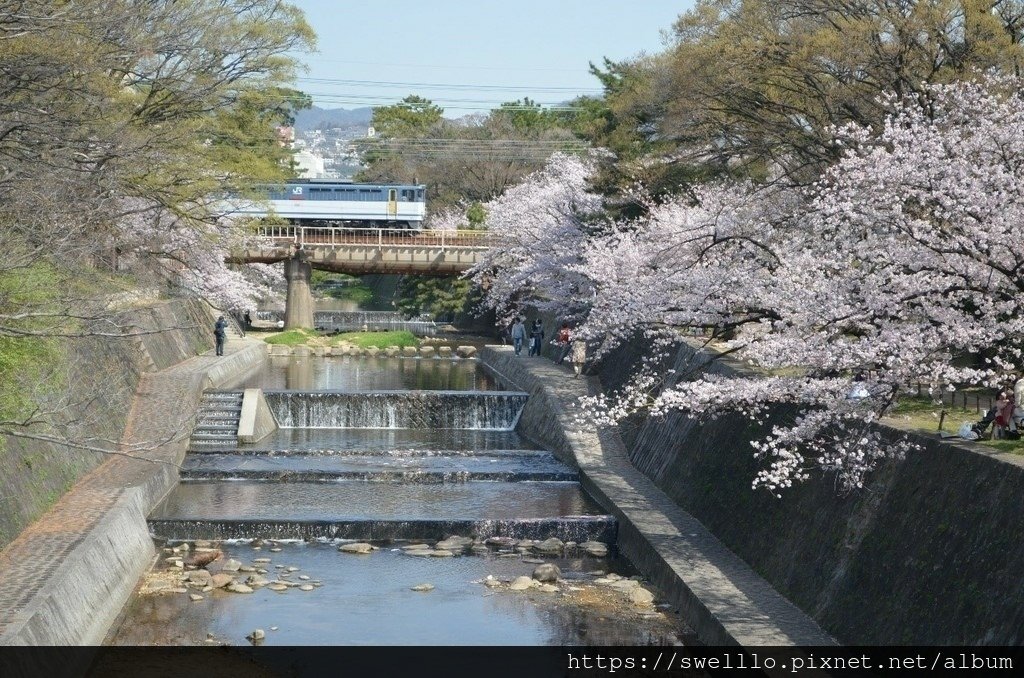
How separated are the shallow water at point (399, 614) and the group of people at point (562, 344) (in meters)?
13.1

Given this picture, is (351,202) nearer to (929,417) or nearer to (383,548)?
(383,548)

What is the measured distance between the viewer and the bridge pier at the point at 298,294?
180 ft

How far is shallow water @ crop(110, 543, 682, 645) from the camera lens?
15430mm

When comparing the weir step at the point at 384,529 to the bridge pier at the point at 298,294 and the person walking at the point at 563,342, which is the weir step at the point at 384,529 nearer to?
the person walking at the point at 563,342

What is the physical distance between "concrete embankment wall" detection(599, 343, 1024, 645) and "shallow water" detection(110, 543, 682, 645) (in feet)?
6.62

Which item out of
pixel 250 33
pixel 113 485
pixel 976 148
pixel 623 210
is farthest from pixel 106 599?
pixel 623 210

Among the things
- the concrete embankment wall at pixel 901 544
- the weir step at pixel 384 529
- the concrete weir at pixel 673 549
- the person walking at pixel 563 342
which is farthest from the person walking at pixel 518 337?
the concrete embankment wall at pixel 901 544

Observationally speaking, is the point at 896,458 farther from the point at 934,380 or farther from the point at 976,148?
the point at 976,148

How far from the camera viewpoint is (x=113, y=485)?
2042 cm

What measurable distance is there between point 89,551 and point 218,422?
13170 mm

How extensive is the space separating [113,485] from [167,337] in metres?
14.8

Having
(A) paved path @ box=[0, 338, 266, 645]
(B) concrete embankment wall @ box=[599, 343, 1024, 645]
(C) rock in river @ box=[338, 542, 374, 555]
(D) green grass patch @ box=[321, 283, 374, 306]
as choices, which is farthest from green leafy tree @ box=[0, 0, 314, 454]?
(D) green grass patch @ box=[321, 283, 374, 306]

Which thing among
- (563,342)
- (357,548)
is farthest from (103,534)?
(563,342)

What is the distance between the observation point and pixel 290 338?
50594 mm
